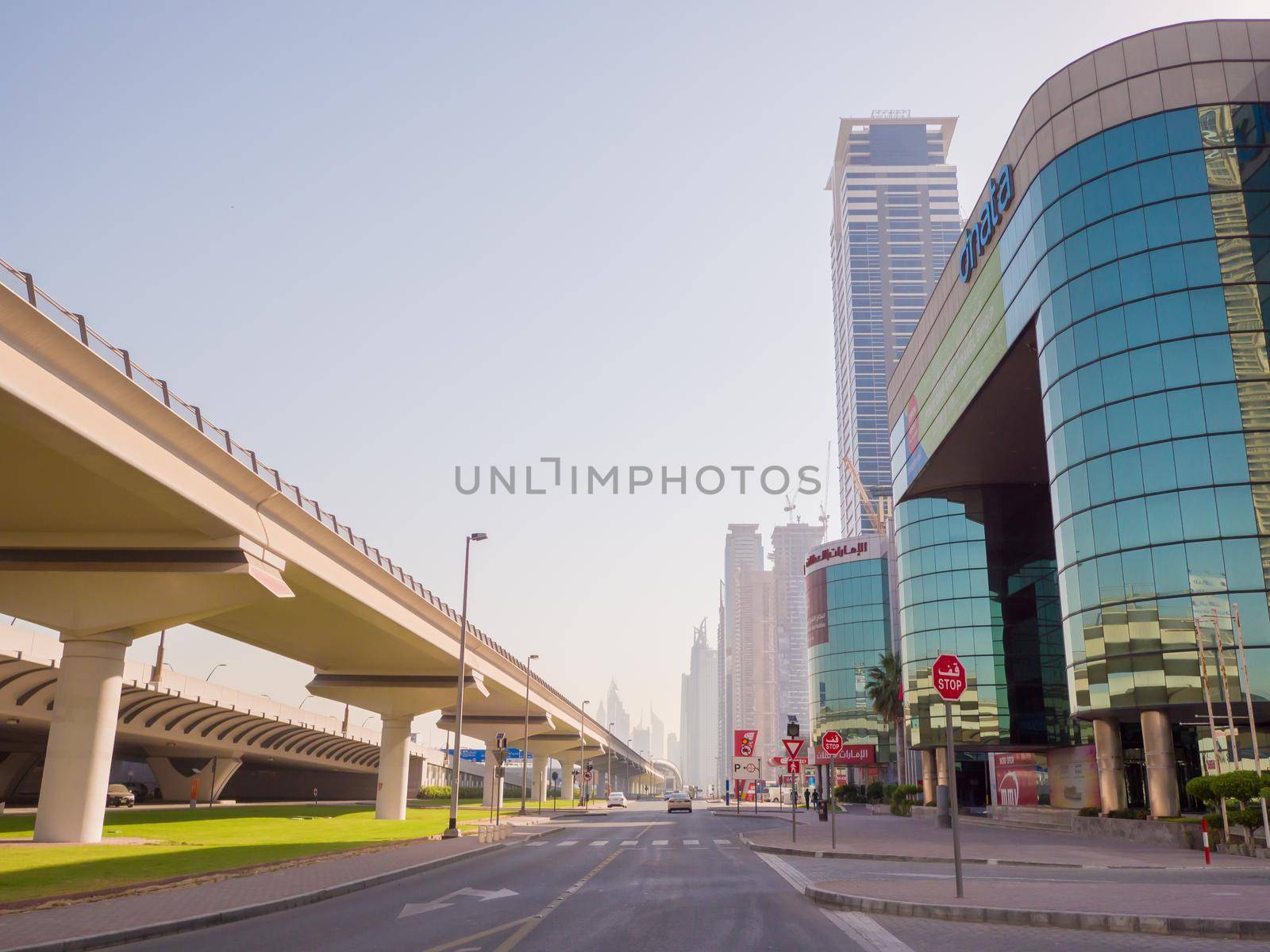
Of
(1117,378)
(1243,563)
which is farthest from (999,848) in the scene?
(1117,378)

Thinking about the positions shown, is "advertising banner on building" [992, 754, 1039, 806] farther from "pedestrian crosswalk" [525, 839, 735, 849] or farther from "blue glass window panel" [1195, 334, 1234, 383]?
"blue glass window panel" [1195, 334, 1234, 383]

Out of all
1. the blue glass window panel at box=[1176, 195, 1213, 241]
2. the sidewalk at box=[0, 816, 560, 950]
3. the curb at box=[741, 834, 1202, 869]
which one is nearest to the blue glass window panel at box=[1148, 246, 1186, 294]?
the blue glass window panel at box=[1176, 195, 1213, 241]

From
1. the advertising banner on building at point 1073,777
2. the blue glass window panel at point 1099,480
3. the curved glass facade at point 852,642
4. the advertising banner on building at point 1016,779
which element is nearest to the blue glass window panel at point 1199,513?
the blue glass window panel at point 1099,480

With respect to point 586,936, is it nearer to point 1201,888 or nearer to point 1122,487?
point 1201,888

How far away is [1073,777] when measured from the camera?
56781 mm

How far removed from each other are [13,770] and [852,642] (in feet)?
235

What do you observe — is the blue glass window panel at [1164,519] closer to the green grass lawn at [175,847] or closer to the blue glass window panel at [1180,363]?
the blue glass window panel at [1180,363]

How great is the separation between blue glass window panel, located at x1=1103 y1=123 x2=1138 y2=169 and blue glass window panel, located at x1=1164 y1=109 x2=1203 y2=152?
4.06ft

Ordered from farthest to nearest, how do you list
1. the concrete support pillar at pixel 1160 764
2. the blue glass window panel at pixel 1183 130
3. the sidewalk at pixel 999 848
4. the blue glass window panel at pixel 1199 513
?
the blue glass window panel at pixel 1183 130, the concrete support pillar at pixel 1160 764, the blue glass window panel at pixel 1199 513, the sidewalk at pixel 999 848

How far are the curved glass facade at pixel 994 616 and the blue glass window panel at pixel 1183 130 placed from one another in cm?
2712

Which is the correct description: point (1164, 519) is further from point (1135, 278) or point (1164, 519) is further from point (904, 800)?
A: point (904, 800)

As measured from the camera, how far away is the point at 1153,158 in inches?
1483

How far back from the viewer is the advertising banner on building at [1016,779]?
199ft

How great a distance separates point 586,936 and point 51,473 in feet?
57.0
